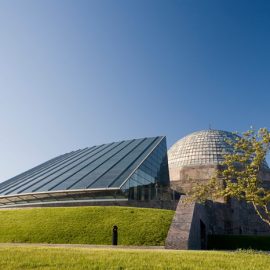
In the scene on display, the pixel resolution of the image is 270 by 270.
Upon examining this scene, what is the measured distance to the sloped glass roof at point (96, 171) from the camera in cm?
2869

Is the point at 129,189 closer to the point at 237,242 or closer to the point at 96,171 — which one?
the point at 96,171

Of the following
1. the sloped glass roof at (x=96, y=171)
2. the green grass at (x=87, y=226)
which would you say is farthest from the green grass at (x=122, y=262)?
the sloped glass roof at (x=96, y=171)

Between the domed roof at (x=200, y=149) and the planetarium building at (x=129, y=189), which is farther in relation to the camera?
the domed roof at (x=200, y=149)

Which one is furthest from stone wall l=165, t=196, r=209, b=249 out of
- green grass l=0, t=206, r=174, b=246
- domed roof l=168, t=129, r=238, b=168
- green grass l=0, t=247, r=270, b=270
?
domed roof l=168, t=129, r=238, b=168

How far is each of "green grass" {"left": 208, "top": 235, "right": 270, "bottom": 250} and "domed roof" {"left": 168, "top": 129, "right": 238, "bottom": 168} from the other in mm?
28964

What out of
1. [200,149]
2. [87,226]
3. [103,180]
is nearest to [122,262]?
[87,226]

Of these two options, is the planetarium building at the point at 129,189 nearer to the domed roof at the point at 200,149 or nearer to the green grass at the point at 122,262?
the green grass at the point at 122,262

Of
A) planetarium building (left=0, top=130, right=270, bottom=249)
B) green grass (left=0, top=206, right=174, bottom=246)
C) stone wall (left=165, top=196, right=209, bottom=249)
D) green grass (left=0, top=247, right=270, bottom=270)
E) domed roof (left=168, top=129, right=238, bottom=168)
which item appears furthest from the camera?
domed roof (left=168, top=129, right=238, bottom=168)

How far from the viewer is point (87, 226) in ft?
69.7

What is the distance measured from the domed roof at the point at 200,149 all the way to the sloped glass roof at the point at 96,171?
52.4 ft

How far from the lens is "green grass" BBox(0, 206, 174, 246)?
63.9 feet

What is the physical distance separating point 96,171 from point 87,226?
34.5ft

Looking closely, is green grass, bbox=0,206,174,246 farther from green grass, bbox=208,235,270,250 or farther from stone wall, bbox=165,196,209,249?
green grass, bbox=208,235,270,250

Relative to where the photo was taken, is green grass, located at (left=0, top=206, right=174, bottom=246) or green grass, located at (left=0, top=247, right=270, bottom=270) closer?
green grass, located at (left=0, top=247, right=270, bottom=270)
